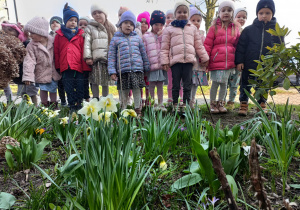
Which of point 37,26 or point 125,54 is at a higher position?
point 37,26

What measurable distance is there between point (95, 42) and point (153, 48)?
1016 mm

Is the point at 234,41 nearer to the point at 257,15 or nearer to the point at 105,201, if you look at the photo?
the point at 257,15

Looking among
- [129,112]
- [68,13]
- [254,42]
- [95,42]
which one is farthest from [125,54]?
[129,112]

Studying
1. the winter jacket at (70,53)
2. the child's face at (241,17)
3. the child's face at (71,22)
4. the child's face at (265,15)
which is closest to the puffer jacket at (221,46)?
the child's face at (265,15)

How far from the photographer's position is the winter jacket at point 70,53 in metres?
3.89

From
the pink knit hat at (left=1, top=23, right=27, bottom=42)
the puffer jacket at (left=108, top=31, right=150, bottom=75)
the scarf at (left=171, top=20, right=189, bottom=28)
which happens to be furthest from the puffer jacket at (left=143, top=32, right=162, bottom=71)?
the pink knit hat at (left=1, top=23, right=27, bottom=42)

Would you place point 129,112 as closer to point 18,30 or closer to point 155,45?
point 155,45

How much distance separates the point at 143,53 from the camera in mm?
3859

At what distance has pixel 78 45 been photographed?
13.1 feet

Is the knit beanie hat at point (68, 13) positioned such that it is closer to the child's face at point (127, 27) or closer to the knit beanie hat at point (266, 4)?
the child's face at point (127, 27)

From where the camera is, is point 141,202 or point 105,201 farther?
point 141,202

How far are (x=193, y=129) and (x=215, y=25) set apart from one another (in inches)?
112

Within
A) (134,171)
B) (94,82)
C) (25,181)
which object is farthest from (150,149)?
(94,82)

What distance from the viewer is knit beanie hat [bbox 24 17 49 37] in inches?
154
